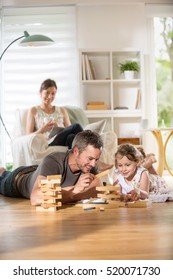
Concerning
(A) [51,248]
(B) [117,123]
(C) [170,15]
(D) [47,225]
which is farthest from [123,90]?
(A) [51,248]

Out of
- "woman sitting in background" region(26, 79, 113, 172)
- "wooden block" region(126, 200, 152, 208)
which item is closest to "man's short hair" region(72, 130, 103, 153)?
"wooden block" region(126, 200, 152, 208)

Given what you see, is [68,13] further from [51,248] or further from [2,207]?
[51,248]

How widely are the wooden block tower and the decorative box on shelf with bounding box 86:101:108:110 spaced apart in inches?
140

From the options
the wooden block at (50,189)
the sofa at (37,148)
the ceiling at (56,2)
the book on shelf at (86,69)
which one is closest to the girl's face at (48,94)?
the sofa at (37,148)

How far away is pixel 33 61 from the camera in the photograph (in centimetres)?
715

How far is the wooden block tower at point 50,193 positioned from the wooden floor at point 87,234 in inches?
2.6

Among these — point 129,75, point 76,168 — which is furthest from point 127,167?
point 129,75

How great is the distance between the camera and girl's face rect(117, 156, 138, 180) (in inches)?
139

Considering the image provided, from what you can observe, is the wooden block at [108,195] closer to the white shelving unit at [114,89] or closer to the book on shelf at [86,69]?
the white shelving unit at [114,89]

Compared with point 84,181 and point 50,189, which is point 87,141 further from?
point 50,189

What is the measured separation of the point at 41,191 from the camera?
321 centimetres

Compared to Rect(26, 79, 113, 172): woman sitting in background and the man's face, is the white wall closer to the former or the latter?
Rect(26, 79, 113, 172): woman sitting in background

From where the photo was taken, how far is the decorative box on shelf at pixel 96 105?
6.81 metres

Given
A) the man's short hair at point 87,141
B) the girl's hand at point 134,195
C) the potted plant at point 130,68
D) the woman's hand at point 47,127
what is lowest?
the girl's hand at point 134,195
